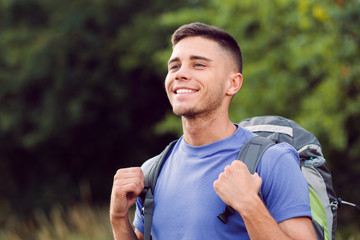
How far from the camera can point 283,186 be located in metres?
2.03

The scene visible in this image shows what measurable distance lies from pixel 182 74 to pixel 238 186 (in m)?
0.64

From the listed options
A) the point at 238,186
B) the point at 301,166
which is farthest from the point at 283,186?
the point at 301,166

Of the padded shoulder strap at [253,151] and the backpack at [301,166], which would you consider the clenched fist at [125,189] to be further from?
the padded shoulder strap at [253,151]

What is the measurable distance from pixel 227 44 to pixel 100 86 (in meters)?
10.7

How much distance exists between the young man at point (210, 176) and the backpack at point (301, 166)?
0.11 ft

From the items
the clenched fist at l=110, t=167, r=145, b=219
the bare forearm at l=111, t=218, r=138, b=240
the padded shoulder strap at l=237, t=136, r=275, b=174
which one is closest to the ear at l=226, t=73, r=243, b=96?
the padded shoulder strap at l=237, t=136, r=275, b=174

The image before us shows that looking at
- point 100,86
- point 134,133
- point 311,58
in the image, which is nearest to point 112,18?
point 100,86

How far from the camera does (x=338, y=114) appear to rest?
667 cm

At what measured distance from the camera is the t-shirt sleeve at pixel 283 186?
199 cm

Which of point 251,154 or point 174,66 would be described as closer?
point 251,154

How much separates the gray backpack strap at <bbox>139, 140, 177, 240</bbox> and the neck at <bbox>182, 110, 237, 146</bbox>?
0.20 meters

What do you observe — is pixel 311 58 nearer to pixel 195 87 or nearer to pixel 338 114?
pixel 338 114

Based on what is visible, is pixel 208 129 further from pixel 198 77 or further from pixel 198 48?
pixel 198 48

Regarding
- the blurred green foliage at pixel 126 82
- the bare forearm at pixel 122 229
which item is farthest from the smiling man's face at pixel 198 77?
the blurred green foliage at pixel 126 82
